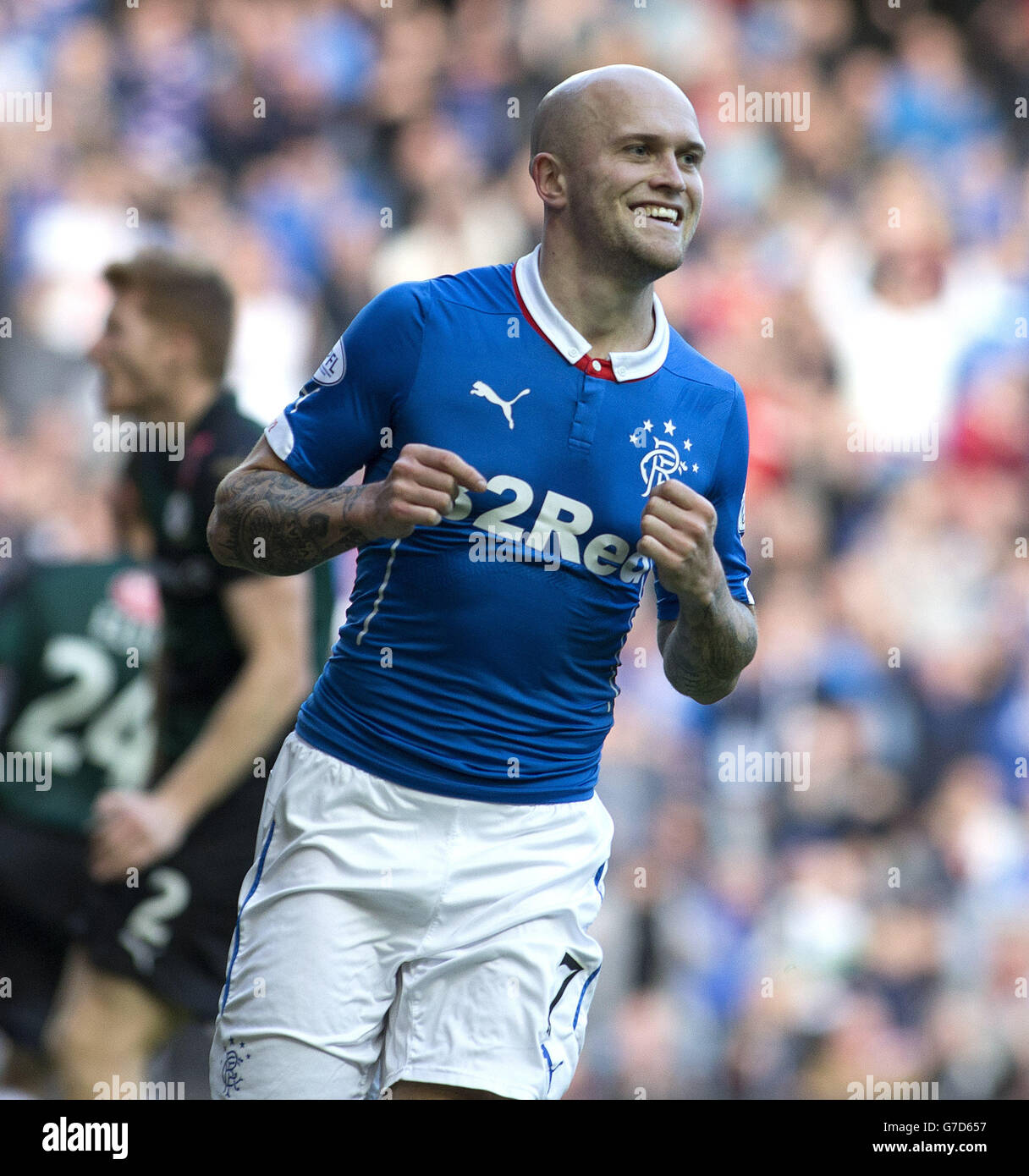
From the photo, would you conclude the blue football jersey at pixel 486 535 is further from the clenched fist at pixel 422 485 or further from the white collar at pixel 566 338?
the clenched fist at pixel 422 485

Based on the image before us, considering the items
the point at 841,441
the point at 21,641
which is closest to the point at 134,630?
the point at 21,641

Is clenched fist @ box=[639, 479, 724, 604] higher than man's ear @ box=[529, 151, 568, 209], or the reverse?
man's ear @ box=[529, 151, 568, 209]

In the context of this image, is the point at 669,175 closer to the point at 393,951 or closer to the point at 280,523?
the point at 280,523

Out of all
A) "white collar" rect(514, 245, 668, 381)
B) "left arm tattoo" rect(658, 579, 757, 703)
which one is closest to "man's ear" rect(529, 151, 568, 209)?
"white collar" rect(514, 245, 668, 381)

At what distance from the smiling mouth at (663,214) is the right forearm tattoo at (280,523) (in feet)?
2.25

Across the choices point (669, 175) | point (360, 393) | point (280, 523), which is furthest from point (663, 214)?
point (280, 523)

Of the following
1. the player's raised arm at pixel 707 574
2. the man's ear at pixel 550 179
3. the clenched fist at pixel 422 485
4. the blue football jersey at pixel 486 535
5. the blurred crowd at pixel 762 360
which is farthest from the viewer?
the blurred crowd at pixel 762 360

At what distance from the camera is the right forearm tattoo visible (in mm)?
2287

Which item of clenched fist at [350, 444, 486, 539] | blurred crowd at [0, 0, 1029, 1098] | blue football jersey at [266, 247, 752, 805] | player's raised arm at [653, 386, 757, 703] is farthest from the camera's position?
blurred crowd at [0, 0, 1029, 1098]

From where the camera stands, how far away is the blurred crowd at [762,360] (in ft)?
18.0

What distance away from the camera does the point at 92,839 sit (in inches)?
183

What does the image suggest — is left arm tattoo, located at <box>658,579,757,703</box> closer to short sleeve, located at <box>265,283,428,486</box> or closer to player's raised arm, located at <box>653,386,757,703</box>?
player's raised arm, located at <box>653,386,757,703</box>

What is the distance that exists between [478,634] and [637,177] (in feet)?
2.65

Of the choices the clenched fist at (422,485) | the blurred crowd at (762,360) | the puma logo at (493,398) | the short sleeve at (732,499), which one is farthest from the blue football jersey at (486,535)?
the blurred crowd at (762,360)
